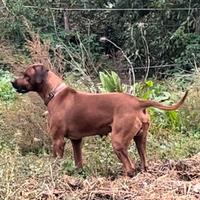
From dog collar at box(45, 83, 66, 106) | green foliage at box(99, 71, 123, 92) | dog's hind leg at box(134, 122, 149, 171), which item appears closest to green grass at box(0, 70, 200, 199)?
dog's hind leg at box(134, 122, 149, 171)

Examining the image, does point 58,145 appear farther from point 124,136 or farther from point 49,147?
point 49,147

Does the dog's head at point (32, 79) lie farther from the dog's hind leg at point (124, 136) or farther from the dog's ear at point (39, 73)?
the dog's hind leg at point (124, 136)

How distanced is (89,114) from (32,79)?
89cm

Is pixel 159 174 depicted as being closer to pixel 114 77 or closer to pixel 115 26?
pixel 114 77

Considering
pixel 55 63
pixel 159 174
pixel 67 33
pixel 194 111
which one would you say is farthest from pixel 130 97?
pixel 67 33

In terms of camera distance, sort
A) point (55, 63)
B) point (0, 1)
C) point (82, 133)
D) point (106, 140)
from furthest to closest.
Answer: point (0, 1)
point (55, 63)
point (106, 140)
point (82, 133)

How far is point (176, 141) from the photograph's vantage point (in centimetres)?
820

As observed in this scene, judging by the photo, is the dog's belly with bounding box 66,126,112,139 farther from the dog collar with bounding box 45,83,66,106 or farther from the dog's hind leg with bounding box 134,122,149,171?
the dog collar with bounding box 45,83,66,106

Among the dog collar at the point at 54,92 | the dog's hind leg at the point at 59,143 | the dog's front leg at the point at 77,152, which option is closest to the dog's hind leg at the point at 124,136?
the dog's front leg at the point at 77,152

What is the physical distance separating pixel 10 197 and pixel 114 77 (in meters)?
4.45

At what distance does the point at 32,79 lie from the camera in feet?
23.9

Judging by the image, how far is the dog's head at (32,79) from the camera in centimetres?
725

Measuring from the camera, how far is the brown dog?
21.5 ft

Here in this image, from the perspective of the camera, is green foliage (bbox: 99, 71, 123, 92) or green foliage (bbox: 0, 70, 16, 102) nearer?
green foliage (bbox: 99, 71, 123, 92)
